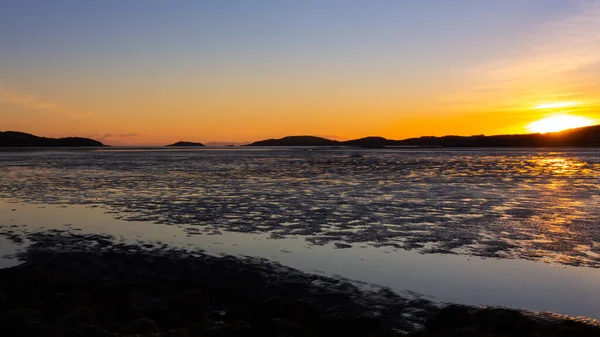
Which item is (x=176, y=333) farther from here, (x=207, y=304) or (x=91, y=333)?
(x=207, y=304)

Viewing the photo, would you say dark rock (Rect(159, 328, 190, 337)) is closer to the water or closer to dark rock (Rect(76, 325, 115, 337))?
dark rock (Rect(76, 325, 115, 337))

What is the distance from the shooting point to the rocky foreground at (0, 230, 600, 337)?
22.6 ft

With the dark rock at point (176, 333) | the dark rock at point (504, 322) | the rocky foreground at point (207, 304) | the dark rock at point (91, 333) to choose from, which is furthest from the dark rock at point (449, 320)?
the dark rock at point (91, 333)

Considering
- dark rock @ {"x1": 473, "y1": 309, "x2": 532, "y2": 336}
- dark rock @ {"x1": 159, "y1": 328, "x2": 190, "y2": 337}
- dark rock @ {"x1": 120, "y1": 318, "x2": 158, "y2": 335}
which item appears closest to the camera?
dark rock @ {"x1": 159, "y1": 328, "x2": 190, "y2": 337}

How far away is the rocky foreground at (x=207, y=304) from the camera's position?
22.6 ft

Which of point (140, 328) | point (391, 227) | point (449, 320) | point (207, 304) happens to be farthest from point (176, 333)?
point (391, 227)

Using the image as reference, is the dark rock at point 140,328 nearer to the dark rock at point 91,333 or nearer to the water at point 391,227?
the dark rock at point 91,333

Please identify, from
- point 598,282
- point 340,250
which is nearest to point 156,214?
point 340,250

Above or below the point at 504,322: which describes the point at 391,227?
below

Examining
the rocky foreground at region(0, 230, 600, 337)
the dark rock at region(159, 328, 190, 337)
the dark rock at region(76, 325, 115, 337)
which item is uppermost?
the dark rock at region(76, 325, 115, 337)

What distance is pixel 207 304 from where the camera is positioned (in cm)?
802

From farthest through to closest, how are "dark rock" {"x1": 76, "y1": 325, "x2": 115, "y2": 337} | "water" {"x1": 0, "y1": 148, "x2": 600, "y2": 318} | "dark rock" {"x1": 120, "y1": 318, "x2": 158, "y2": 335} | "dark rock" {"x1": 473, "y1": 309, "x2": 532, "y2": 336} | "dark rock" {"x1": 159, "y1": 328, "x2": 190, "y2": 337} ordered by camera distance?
"water" {"x1": 0, "y1": 148, "x2": 600, "y2": 318}
"dark rock" {"x1": 473, "y1": 309, "x2": 532, "y2": 336}
"dark rock" {"x1": 120, "y1": 318, "x2": 158, "y2": 335}
"dark rock" {"x1": 159, "y1": 328, "x2": 190, "y2": 337}
"dark rock" {"x1": 76, "y1": 325, "x2": 115, "y2": 337}

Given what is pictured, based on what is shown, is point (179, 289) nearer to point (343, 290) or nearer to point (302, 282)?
point (302, 282)

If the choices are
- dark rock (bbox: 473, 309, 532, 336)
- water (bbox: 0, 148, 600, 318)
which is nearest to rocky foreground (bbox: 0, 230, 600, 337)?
dark rock (bbox: 473, 309, 532, 336)
